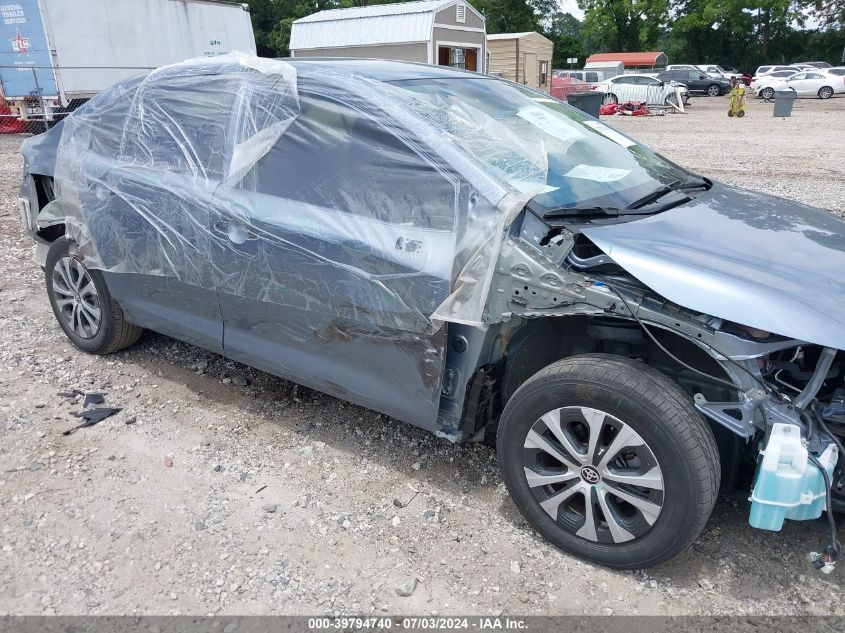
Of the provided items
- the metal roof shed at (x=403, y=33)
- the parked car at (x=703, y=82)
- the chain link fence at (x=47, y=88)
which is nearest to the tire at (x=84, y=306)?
the chain link fence at (x=47, y=88)

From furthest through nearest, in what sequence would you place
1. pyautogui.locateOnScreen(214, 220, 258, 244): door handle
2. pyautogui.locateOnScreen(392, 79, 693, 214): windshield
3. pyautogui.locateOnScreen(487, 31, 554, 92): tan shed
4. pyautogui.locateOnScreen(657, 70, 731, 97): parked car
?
1. pyautogui.locateOnScreen(657, 70, 731, 97): parked car
2. pyautogui.locateOnScreen(487, 31, 554, 92): tan shed
3. pyautogui.locateOnScreen(214, 220, 258, 244): door handle
4. pyautogui.locateOnScreen(392, 79, 693, 214): windshield

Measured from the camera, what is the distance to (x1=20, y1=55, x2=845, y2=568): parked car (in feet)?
7.33

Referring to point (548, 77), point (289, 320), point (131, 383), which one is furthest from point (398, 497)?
point (548, 77)

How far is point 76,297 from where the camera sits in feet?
14.1

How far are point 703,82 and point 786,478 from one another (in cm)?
3794

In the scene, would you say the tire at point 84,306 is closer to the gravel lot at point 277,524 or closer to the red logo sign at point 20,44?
the gravel lot at point 277,524

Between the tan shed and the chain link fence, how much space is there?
18.5m

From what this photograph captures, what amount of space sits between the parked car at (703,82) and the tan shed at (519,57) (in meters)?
8.50

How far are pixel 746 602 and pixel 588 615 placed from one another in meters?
0.57

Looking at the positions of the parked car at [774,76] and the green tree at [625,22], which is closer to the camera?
the parked car at [774,76]

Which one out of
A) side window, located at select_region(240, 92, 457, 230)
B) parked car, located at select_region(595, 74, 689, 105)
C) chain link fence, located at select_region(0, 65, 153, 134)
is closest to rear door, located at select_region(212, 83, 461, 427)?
side window, located at select_region(240, 92, 457, 230)

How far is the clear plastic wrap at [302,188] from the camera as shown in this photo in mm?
2613

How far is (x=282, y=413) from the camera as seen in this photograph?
3.70 m

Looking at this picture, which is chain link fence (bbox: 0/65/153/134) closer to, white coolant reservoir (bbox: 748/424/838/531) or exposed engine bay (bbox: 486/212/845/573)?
exposed engine bay (bbox: 486/212/845/573)
